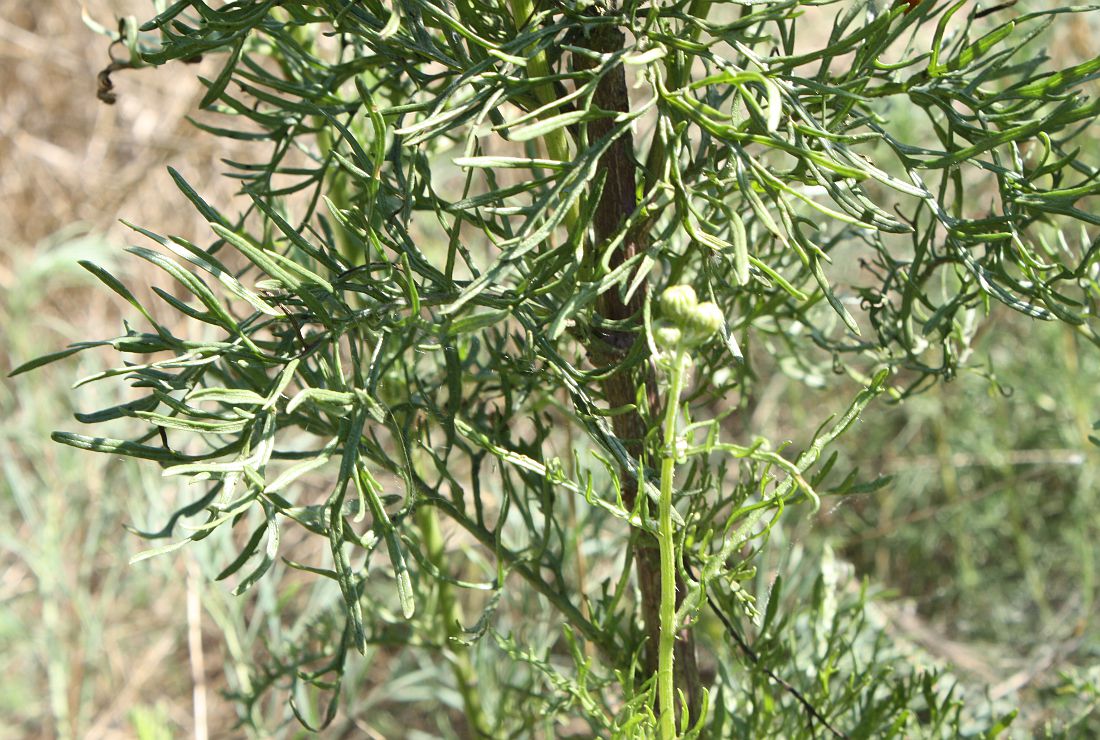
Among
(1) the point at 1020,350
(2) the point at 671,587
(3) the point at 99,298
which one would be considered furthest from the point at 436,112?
(3) the point at 99,298

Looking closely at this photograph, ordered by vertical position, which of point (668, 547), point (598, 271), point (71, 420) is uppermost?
point (71, 420)

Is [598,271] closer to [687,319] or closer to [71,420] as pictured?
[687,319]

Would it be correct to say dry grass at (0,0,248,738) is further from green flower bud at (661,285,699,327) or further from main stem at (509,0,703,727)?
green flower bud at (661,285,699,327)

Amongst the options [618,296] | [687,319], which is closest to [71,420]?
[618,296]

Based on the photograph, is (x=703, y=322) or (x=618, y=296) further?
(x=618, y=296)

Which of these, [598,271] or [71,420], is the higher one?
[71,420]

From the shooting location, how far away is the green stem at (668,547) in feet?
1.45

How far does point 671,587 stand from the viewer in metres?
0.50

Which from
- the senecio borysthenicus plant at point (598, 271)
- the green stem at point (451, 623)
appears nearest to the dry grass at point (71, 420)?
the green stem at point (451, 623)

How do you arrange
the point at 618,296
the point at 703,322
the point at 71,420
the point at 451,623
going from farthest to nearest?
the point at 71,420 → the point at 451,623 → the point at 618,296 → the point at 703,322

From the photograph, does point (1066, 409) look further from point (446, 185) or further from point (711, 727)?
point (446, 185)

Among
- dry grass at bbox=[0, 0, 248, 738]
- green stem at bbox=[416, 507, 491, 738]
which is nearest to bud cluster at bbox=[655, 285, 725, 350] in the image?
green stem at bbox=[416, 507, 491, 738]

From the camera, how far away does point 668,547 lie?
1.63 ft

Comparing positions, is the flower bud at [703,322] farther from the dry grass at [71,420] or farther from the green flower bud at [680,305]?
the dry grass at [71,420]
